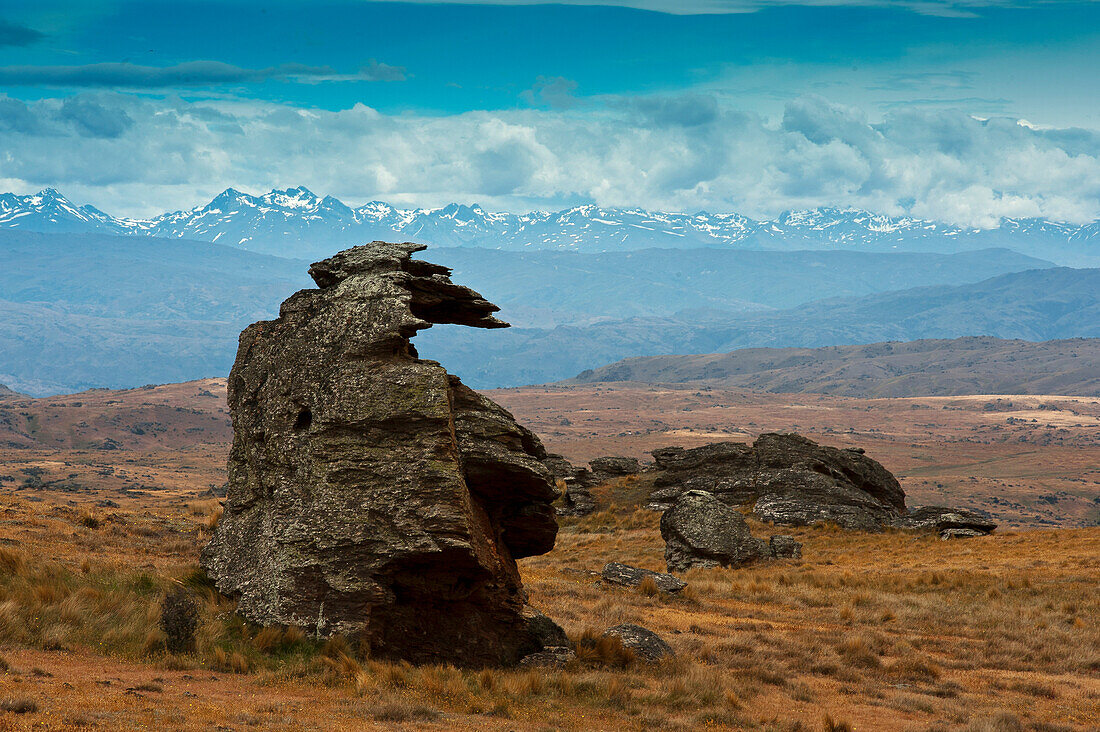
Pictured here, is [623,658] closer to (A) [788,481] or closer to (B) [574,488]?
(A) [788,481]

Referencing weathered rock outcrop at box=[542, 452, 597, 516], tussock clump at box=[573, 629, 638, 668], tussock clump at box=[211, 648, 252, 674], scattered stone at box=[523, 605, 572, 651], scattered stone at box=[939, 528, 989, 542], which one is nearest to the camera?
tussock clump at box=[211, 648, 252, 674]

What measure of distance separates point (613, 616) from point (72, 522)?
21.5 metres

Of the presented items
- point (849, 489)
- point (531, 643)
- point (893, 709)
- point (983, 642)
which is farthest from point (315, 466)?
point (849, 489)

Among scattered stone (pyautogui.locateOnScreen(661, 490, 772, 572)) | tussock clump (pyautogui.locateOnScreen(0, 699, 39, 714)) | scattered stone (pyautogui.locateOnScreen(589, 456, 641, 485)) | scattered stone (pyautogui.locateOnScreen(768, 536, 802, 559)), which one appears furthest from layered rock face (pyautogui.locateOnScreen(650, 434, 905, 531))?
tussock clump (pyautogui.locateOnScreen(0, 699, 39, 714))

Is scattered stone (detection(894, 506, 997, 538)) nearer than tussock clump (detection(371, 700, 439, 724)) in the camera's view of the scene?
No

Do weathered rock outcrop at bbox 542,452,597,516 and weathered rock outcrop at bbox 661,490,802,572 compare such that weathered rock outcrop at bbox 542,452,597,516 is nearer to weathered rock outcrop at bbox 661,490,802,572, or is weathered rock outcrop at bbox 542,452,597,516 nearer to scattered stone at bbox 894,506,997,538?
weathered rock outcrop at bbox 661,490,802,572

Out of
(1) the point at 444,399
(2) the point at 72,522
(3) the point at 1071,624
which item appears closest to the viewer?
(1) the point at 444,399

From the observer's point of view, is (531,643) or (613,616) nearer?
(531,643)

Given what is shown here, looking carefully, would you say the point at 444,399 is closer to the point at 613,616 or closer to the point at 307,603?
the point at 307,603

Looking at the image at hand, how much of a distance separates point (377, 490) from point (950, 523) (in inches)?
1424

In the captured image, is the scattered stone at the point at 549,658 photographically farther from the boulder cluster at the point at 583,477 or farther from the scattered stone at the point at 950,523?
the boulder cluster at the point at 583,477

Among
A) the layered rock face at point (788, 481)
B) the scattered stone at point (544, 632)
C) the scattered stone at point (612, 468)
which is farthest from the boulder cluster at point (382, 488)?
the scattered stone at point (612, 468)

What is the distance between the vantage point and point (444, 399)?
17.3m

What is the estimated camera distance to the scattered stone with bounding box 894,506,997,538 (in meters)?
42.1
